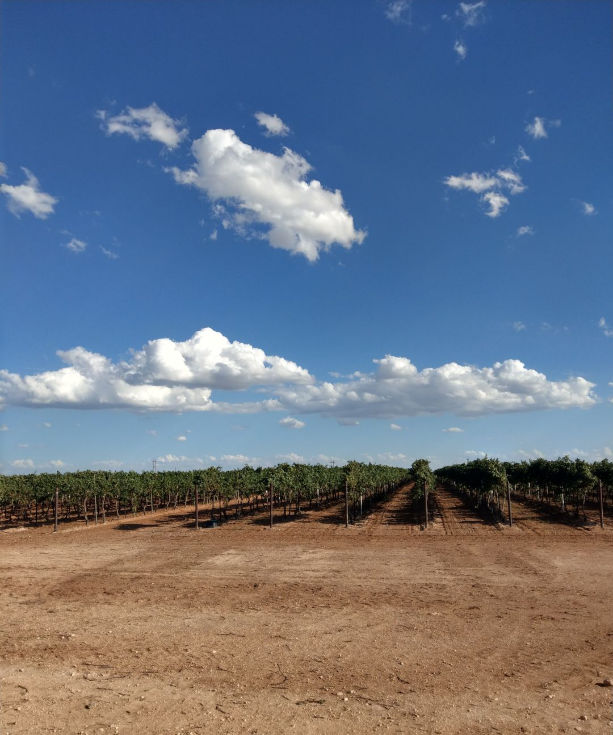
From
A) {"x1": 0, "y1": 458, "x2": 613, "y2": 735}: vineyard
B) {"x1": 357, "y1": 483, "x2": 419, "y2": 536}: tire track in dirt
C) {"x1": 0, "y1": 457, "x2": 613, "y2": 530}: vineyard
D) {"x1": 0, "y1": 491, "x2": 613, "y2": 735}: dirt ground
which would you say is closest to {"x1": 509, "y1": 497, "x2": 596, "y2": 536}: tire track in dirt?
{"x1": 0, "y1": 457, "x2": 613, "y2": 530}: vineyard

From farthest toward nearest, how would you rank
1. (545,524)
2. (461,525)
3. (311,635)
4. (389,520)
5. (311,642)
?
(389,520), (461,525), (545,524), (311,635), (311,642)

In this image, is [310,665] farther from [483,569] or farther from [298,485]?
[298,485]

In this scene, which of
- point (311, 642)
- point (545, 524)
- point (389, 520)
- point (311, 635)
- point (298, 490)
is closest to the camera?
point (311, 642)

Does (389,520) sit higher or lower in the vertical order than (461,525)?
lower

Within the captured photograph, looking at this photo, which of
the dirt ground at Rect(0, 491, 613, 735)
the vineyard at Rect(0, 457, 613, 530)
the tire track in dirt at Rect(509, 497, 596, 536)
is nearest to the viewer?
the dirt ground at Rect(0, 491, 613, 735)

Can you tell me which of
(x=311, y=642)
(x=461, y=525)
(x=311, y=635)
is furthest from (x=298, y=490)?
(x=311, y=642)

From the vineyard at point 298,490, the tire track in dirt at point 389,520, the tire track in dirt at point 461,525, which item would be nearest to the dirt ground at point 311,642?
the tire track in dirt at point 461,525

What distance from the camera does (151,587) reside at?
22297mm

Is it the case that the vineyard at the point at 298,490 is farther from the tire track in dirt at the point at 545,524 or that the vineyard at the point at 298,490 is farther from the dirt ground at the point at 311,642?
the dirt ground at the point at 311,642

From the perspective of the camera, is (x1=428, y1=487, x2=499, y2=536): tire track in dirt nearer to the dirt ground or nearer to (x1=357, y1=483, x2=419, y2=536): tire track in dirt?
(x1=357, y1=483, x2=419, y2=536): tire track in dirt

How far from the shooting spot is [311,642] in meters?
14.7

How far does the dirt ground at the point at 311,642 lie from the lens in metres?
10.4

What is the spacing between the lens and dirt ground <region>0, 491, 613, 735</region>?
10406 mm

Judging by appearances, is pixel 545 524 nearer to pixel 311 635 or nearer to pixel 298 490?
pixel 298 490
